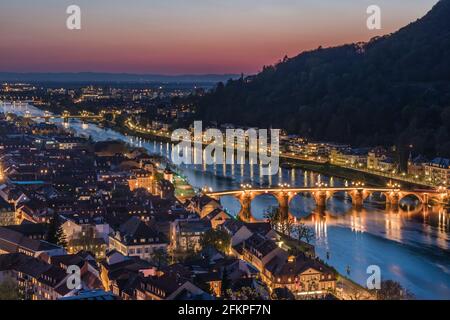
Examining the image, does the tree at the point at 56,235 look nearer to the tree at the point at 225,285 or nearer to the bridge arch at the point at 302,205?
the tree at the point at 225,285

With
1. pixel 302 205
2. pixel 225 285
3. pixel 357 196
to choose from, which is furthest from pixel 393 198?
pixel 225 285

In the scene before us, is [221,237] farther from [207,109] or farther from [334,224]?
[207,109]

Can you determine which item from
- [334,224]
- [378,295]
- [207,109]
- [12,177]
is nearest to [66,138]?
[12,177]

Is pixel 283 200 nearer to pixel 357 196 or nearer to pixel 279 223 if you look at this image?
pixel 357 196

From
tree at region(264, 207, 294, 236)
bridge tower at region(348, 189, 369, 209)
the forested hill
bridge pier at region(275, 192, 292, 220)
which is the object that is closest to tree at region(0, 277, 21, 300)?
tree at region(264, 207, 294, 236)

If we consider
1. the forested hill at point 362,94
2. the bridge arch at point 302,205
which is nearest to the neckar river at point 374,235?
the bridge arch at point 302,205

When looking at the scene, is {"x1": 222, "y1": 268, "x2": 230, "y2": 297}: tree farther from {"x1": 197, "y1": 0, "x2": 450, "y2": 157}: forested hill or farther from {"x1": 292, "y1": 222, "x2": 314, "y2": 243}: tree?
{"x1": 197, "y1": 0, "x2": 450, "y2": 157}: forested hill
